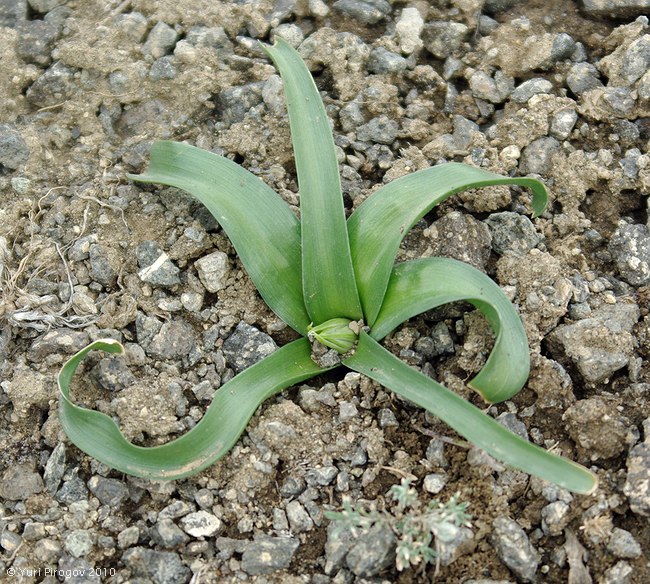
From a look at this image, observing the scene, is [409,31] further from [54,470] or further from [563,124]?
[54,470]

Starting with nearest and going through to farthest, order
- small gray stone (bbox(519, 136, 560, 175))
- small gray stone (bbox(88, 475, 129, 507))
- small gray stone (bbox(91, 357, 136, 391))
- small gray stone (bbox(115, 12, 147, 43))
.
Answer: small gray stone (bbox(88, 475, 129, 507)), small gray stone (bbox(91, 357, 136, 391)), small gray stone (bbox(519, 136, 560, 175)), small gray stone (bbox(115, 12, 147, 43))

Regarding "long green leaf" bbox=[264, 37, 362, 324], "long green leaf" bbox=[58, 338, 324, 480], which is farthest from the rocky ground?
"long green leaf" bbox=[264, 37, 362, 324]

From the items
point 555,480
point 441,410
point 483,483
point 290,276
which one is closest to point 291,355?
point 290,276

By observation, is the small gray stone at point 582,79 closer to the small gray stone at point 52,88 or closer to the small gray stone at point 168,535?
the small gray stone at point 52,88

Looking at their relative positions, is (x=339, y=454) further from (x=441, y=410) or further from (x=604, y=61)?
(x=604, y=61)

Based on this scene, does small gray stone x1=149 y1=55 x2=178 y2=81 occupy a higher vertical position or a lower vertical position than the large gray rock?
higher

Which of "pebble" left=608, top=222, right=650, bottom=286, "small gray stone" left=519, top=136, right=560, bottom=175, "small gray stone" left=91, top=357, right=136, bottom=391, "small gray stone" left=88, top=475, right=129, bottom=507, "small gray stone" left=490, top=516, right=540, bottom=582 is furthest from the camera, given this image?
"small gray stone" left=519, top=136, right=560, bottom=175

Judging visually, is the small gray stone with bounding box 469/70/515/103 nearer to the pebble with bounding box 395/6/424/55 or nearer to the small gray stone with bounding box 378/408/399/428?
the pebble with bounding box 395/6/424/55
